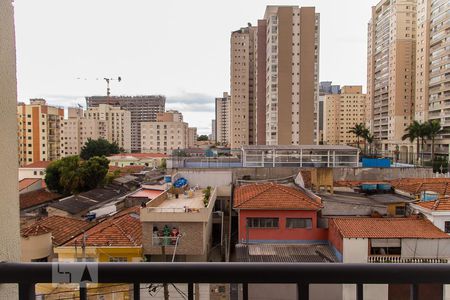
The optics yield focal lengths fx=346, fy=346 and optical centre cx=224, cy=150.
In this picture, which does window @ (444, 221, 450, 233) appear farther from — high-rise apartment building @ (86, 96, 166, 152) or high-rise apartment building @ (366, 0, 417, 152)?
high-rise apartment building @ (86, 96, 166, 152)

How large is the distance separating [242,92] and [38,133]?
19.4 metres

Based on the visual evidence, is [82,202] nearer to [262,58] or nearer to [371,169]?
[371,169]

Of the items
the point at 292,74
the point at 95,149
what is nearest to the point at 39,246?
the point at 292,74

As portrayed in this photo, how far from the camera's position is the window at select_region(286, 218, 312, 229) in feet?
26.6

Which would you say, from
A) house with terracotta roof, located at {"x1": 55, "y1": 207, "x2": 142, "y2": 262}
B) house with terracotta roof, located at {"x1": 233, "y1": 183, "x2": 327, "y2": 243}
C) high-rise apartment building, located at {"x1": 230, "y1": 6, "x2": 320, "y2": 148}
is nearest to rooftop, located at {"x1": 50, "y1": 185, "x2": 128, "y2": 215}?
house with terracotta roof, located at {"x1": 55, "y1": 207, "x2": 142, "y2": 262}

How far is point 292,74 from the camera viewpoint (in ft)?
88.7

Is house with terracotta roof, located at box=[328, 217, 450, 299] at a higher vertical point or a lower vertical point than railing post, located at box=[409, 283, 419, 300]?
lower

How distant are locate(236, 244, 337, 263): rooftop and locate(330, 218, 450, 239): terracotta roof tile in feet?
2.15

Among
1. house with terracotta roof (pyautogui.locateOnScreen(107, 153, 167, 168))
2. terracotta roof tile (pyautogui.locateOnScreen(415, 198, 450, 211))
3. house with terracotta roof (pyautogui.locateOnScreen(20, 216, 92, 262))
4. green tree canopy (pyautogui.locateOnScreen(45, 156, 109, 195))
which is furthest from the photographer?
house with terracotta roof (pyautogui.locateOnScreen(107, 153, 167, 168))

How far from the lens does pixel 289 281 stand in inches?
30.9

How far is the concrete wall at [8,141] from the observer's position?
0.85 metres

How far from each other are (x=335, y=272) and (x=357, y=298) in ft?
0.30

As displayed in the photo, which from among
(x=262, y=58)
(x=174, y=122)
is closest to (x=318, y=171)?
(x=262, y=58)

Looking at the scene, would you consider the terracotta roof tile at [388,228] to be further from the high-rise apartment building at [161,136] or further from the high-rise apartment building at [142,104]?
the high-rise apartment building at [142,104]
